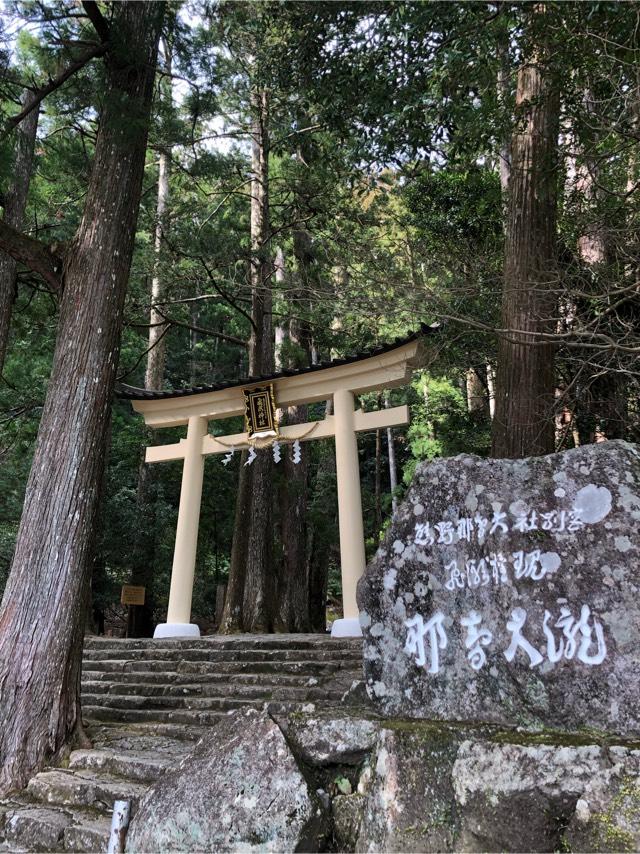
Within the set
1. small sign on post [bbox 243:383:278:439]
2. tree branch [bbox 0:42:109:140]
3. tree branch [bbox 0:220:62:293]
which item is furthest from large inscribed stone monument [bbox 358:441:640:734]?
small sign on post [bbox 243:383:278:439]

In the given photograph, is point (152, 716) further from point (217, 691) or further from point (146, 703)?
point (217, 691)

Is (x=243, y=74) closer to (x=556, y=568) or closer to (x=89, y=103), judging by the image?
(x=89, y=103)

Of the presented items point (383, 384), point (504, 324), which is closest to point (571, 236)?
point (504, 324)

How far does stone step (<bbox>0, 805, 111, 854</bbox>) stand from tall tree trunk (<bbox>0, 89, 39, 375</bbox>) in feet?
19.1

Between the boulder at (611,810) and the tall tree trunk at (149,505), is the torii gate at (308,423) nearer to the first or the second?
the tall tree trunk at (149,505)

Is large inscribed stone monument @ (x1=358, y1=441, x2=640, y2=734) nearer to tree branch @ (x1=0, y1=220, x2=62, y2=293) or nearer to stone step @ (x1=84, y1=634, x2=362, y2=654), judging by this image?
stone step @ (x1=84, y1=634, x2=362, y2=654)

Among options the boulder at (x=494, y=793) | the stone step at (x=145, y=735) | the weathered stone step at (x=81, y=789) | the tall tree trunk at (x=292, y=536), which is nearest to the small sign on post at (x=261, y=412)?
the tall tree trunk at (x=292, y=536)

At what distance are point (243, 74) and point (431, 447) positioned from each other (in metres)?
7.82

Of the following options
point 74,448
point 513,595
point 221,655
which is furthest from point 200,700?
point 513,595

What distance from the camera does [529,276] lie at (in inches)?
223

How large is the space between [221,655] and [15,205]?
20.5ft

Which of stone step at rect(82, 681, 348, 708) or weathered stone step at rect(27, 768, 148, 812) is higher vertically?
stone step at rect(82, 681, 348, 708)

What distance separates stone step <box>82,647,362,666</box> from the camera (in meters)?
6.33

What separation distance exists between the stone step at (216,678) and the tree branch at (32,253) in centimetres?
388
